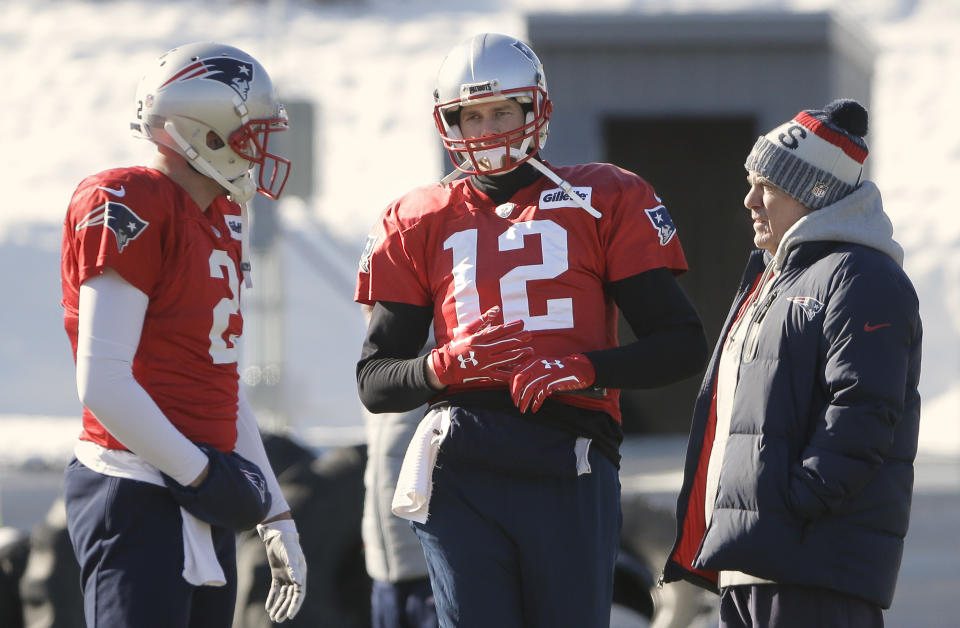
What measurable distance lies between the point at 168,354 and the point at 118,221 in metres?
0.30

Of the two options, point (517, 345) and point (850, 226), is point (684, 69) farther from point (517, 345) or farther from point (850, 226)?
point (517, 345)

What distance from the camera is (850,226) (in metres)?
3.10

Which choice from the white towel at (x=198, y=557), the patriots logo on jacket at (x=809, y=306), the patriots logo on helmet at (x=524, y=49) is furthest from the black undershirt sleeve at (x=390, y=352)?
the patriots logo on jacket at (x=809, y=306)

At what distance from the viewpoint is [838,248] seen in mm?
3102

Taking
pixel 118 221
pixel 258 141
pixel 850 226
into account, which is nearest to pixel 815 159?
pixel 850 226

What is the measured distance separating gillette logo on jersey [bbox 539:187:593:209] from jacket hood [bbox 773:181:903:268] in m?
0.47

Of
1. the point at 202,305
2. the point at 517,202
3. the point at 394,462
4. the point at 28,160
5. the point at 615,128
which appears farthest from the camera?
the point at 28,160

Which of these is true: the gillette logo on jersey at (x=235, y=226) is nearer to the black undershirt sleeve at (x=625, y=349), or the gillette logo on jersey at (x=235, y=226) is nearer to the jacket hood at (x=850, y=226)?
the black undershirt sleeve at (x=625, y=349)

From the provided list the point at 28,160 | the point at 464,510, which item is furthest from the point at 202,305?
the point at 28,160

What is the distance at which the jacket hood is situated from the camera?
3.09 m

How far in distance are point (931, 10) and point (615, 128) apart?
203 ft

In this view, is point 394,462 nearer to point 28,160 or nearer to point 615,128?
point 615,128

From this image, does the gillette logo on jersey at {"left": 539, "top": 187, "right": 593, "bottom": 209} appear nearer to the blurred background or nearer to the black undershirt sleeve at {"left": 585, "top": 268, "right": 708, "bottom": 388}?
the black undershirt sleeve at {"left": 585, "top": 268, "right": 708, "bottom": 388}

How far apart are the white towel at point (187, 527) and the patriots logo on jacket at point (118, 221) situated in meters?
0.44
